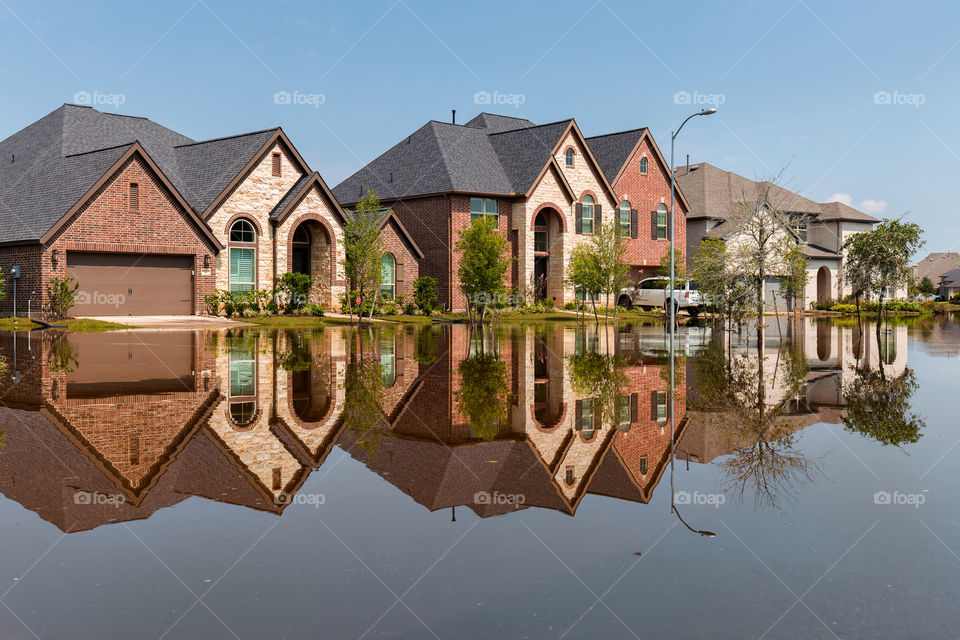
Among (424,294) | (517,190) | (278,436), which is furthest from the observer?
(517,190)

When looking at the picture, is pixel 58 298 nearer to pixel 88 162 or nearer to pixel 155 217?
pixel 155 217

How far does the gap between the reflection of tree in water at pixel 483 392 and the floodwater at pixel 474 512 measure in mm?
121

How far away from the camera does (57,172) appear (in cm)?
3891

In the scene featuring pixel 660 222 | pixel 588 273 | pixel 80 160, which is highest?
pixel 80 160

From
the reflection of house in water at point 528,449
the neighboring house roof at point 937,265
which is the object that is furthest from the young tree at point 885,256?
the neighboring house roof at point 937,265

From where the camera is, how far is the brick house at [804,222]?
64312 mm

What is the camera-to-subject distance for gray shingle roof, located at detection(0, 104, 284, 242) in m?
36.2

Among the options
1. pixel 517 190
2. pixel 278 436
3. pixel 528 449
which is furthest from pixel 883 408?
pixel 517 190

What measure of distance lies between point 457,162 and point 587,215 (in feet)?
31.1

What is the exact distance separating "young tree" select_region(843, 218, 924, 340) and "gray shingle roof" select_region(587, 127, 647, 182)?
1570 cm

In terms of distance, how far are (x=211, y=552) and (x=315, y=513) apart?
3.28 feet

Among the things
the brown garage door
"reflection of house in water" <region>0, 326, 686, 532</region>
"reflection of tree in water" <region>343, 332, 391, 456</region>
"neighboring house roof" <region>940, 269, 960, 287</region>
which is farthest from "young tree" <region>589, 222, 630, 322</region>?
"neighboring house roof" <region>940, 269, 960, 287</region>

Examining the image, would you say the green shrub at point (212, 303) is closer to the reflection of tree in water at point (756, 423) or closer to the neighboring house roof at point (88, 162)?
the neighboring house roof at point (88, 162)

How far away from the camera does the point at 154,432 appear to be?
888 centimetres
